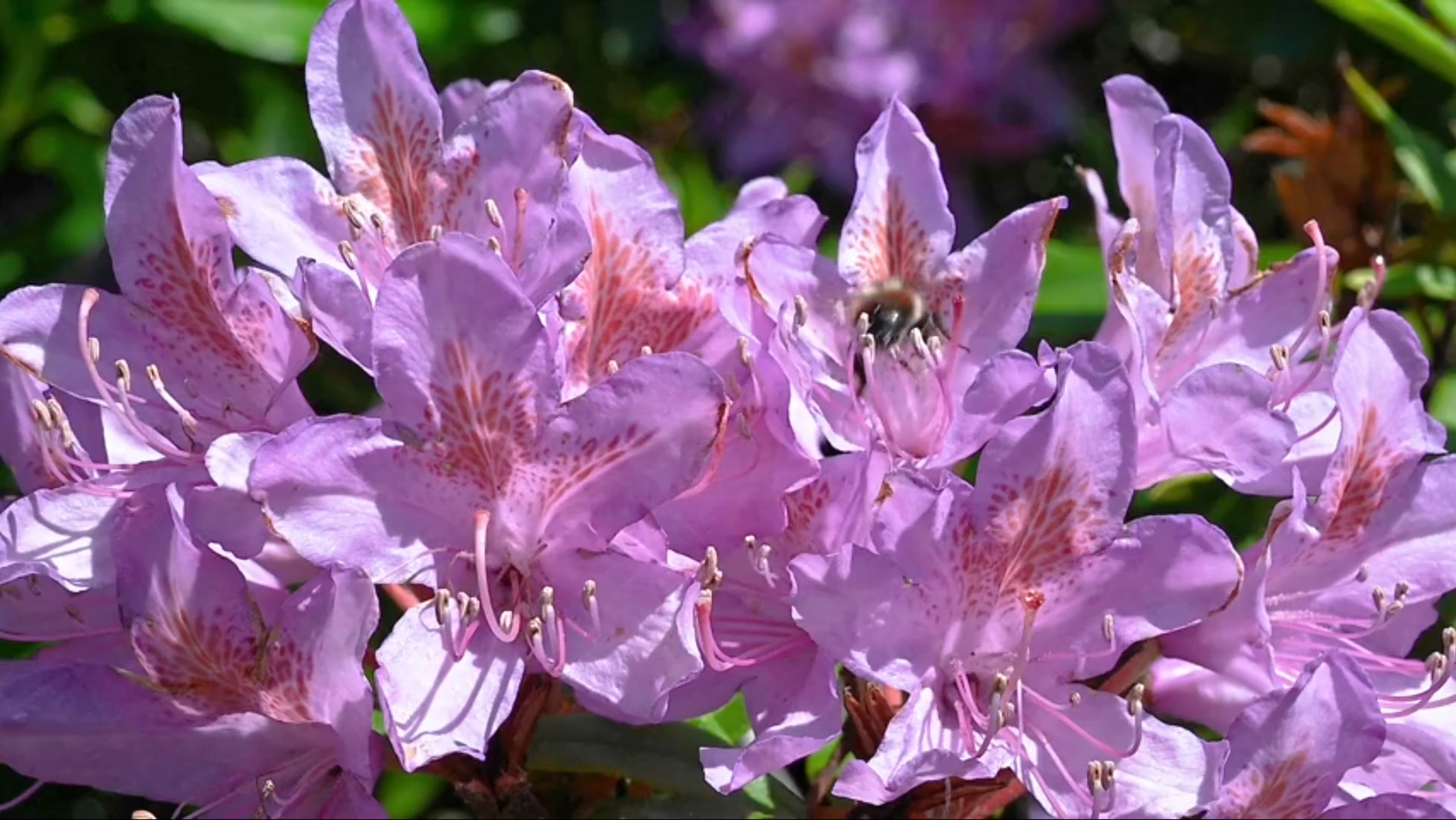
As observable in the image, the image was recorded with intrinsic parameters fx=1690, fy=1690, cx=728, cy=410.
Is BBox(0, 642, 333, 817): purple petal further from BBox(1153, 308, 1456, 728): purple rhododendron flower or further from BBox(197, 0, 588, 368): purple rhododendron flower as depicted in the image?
BBox(1153, 308, 1456, 728): purple rhododendron flower

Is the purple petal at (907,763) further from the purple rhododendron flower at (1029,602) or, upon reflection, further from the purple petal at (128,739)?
the purple petal at (128,739)

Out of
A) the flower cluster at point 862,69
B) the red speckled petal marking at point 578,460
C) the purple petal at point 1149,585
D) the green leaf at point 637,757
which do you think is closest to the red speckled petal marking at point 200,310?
the red speckled petal marking at point 578,460

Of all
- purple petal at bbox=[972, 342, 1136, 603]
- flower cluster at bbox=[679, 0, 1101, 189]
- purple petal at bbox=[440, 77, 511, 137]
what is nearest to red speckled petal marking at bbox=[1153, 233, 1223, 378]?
purple petal at bbox=[972, 342, 1136, 603]

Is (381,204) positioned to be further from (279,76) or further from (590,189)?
(279,76)

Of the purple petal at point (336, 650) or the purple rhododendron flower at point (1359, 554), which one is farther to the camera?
the purple rhododendron flower at point (1359, 554)

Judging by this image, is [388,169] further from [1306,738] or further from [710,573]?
[1306,738]

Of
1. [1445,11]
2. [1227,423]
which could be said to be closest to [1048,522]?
[1227,423]

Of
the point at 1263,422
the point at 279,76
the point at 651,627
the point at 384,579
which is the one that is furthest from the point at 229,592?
the point at 279,76
